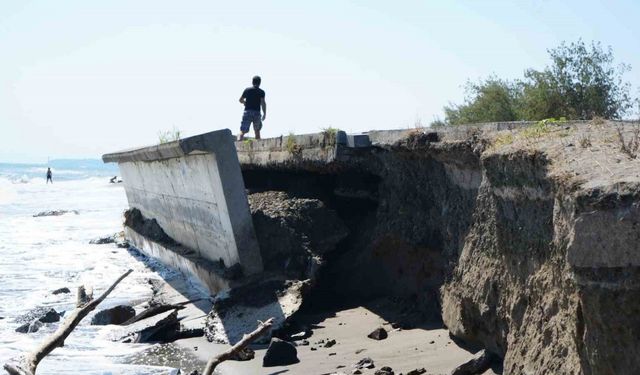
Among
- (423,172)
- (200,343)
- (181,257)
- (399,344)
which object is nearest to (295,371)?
(399,344)

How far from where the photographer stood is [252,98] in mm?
17156

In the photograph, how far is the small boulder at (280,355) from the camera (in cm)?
804

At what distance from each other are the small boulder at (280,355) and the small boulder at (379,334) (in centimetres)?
74

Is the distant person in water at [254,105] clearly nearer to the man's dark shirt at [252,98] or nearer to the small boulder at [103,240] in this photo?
the man's dark shirt at [252,98]

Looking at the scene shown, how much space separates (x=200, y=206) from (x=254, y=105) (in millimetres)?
4411

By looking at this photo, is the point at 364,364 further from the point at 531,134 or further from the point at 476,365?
the point at 531,134

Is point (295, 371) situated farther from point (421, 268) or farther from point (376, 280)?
point (376, 280)

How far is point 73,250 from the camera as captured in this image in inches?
820

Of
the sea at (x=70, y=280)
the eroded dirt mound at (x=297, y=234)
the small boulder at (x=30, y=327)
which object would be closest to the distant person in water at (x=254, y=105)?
the sea at (x=70, y=280)

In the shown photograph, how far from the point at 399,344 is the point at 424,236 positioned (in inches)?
60.0

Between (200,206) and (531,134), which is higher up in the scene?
(531,134)

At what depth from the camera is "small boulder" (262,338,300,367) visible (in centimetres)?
804

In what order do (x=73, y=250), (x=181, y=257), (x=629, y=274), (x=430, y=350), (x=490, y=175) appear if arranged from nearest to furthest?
(x=629, y=274), (x=490, y=175), (x=430, y=350), (x=181, y=257), (x=73, y=250)

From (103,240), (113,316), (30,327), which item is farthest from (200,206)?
(103,240)
